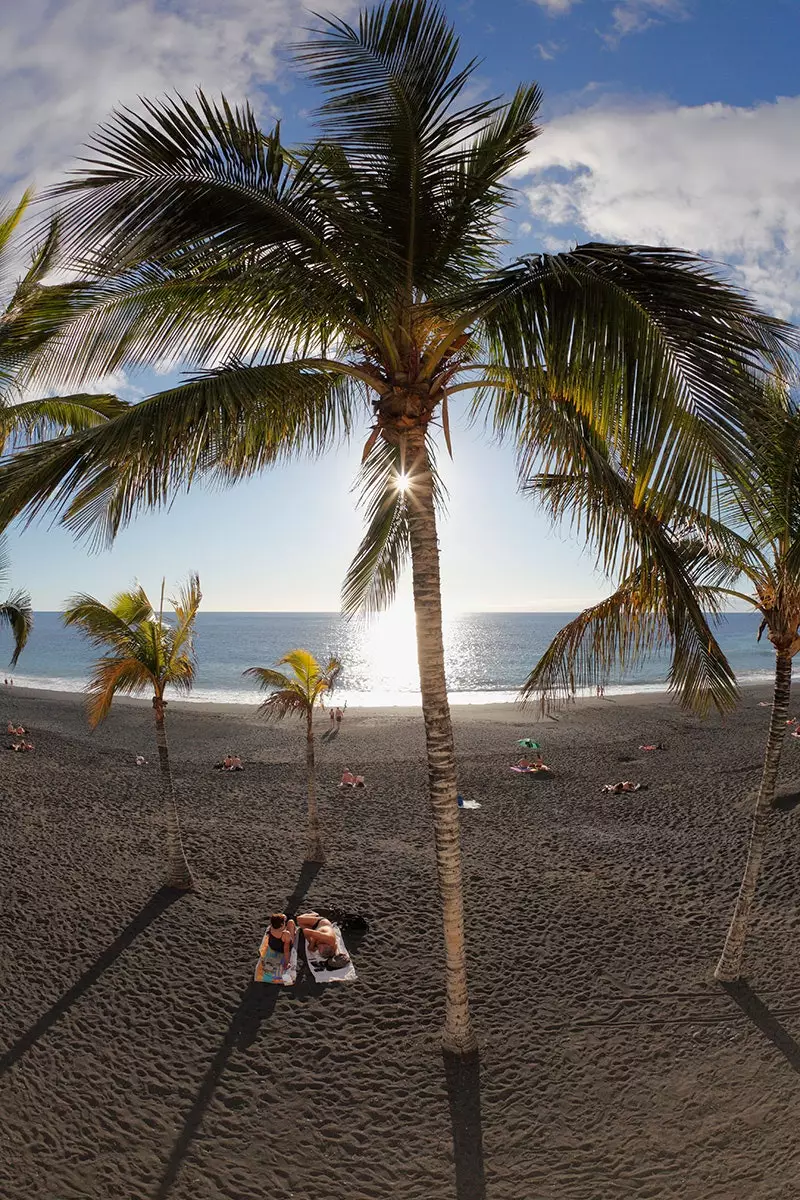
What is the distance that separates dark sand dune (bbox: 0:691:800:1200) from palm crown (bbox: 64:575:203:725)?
3816mm

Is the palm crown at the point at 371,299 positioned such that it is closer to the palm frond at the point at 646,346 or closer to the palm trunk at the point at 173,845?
the palm frond at the point at 646,346

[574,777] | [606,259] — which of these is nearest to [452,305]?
[606,259]

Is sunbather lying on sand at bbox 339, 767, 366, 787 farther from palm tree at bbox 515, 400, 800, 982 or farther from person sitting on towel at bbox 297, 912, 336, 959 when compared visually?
palm tree at bbox 515, 400, 800, 982

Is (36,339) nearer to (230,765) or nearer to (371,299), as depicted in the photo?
(371,299)

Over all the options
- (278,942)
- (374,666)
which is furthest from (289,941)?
(374,666)

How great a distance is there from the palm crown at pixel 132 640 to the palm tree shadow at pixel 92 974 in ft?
11.1

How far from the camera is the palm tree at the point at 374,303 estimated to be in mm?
4039

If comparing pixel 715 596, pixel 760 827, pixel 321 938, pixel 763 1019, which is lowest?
pixel 763 1019

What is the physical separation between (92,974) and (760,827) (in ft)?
30.4

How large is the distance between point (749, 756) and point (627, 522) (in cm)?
2257

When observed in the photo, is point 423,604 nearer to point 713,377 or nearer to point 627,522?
point 627,522

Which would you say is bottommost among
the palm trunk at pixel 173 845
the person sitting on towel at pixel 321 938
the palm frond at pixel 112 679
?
the person sitting on towel at pixel 321 938

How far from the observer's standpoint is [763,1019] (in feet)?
26.3

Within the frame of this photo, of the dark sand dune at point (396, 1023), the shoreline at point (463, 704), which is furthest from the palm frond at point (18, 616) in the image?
the shoreline at point (463, 704)
